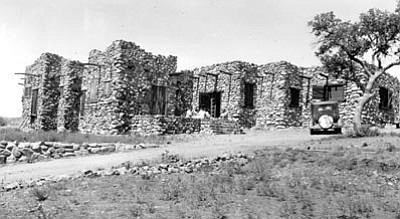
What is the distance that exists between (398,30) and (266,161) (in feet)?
42.7

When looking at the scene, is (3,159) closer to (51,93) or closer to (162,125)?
(162,125)

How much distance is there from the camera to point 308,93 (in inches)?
1465

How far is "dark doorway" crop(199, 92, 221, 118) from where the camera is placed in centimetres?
3691

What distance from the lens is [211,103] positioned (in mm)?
37250

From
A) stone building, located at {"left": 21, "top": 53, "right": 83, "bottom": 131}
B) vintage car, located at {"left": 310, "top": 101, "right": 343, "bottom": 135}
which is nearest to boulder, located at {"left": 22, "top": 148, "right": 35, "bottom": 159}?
vintage car, located at {"left": 310, "top": 101, "right": 343, "bottom": 135}

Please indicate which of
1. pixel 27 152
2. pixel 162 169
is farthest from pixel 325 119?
pixel 27 152

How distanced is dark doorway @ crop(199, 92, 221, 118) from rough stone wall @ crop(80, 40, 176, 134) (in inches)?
288

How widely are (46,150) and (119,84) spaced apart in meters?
10.6

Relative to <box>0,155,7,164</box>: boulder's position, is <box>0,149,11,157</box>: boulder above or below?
above

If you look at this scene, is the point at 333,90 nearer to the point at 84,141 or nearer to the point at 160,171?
the point at 84,141

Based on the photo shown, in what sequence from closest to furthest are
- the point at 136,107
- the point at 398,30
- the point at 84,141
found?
the point at 84,141
the point at 398,30
the point at 136,107

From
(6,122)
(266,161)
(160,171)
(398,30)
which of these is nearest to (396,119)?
(398,30)

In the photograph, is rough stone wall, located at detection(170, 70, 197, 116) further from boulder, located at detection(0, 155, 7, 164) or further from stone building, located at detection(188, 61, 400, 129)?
boulder, located at detection(0, 155, 7, 164)

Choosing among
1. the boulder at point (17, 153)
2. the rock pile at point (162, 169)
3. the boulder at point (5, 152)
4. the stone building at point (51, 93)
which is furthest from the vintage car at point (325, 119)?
the stone building at point (51, 93)
